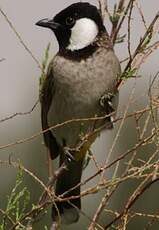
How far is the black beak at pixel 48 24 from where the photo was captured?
342 cm

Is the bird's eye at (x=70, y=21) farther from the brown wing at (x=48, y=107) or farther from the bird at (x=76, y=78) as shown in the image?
the brown wing at (x=48, y=107)

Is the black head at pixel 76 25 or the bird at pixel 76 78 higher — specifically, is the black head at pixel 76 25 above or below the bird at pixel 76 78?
above

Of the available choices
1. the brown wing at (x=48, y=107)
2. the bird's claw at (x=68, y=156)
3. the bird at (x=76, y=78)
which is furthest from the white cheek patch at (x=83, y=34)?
the bird's claw at (x=68, y=156)

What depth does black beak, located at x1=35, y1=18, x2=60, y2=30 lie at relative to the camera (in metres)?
3.42

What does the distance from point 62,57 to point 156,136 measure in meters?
1.03

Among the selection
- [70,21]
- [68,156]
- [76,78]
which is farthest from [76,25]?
[68,156]

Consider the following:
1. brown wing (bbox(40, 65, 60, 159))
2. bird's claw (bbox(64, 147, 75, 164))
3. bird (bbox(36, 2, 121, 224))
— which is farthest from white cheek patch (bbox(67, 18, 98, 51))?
bird's claw (bbox(64, 147, 75, 164))

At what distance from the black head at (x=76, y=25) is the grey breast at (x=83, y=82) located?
0.29ft

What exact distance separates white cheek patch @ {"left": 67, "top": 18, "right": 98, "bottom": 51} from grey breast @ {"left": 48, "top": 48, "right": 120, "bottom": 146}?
3.0 inches

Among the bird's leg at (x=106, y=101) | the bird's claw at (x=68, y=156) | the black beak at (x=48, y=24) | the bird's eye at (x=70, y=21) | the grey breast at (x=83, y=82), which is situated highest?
the black beak at (x=48, y=24)

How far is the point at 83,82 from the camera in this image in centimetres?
337

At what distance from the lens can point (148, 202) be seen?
839 centimetres

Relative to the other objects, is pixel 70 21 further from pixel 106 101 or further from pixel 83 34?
pixel 106 101

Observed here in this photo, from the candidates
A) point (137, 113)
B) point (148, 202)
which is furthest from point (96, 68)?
point (148, 202)
